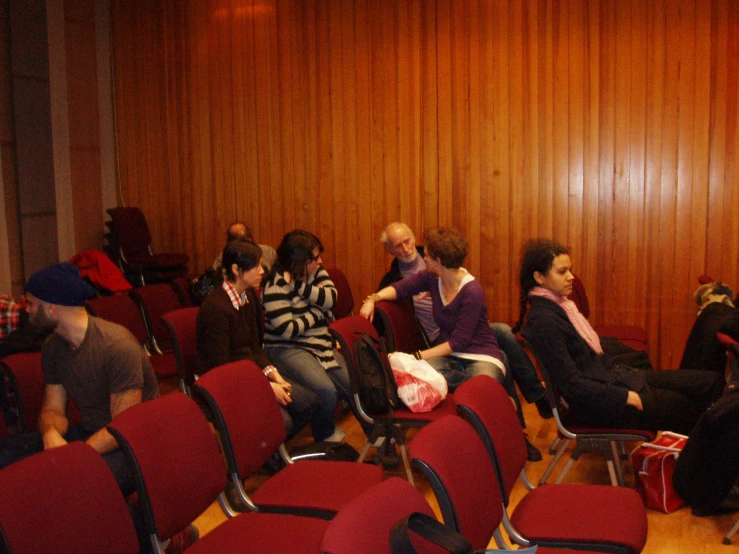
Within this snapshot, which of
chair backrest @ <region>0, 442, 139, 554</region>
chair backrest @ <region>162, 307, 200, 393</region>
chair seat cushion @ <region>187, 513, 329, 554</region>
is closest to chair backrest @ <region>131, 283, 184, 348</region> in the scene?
chair backrest @ <region>162, 307, 200, 393</region>

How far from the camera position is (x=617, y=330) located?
6.12 metres

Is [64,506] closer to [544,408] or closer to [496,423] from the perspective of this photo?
[496,423]

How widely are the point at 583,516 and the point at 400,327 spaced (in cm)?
219

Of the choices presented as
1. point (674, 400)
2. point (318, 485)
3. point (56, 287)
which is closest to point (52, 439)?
point (56, 287)

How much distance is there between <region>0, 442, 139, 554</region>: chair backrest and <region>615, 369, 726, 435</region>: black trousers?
2491 mm

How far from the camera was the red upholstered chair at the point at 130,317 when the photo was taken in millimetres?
5129

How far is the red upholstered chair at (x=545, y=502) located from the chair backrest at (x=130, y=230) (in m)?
5.55

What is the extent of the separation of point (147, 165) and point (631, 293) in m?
4.98

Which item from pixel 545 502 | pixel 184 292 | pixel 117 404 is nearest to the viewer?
pixel 545 502

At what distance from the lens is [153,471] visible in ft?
8.31

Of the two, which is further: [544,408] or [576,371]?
[544,408]

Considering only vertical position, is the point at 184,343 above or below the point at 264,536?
above

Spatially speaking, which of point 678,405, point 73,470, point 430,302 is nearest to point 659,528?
point 678,405

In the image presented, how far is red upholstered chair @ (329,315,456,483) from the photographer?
3957mm
